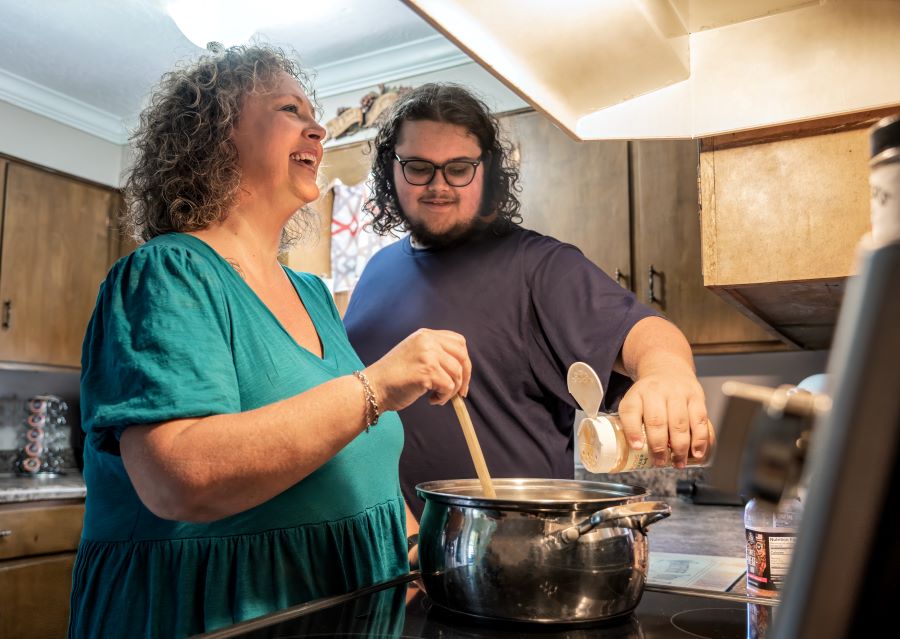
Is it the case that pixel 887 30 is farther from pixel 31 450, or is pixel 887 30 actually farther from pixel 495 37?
pixel 31 450

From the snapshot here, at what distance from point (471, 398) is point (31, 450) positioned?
9.14ft

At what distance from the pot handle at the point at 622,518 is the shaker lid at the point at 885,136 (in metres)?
0.47

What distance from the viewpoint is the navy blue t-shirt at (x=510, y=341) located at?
131cm

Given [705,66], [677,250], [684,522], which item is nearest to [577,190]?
[677,250]

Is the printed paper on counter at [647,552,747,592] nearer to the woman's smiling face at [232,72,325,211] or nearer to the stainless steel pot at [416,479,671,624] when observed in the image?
the stainless steel pot at [416,479,671,624]

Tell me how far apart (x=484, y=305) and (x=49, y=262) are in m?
2.62

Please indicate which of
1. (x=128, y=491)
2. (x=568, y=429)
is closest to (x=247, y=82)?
(x=128, y=491)

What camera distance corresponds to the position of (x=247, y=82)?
1.09 metres

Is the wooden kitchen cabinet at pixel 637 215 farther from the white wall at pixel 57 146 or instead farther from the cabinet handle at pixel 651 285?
the white wall at pixel 57 146

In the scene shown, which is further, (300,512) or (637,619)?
(300,512)

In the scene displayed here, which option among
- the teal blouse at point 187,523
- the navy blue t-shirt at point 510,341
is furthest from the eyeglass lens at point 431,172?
the teal blouse at point 187,523

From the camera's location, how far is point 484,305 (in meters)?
1.41

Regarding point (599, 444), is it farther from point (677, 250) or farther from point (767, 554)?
point (677, 250)

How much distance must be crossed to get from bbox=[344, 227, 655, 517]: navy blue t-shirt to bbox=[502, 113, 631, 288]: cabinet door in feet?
3.72
